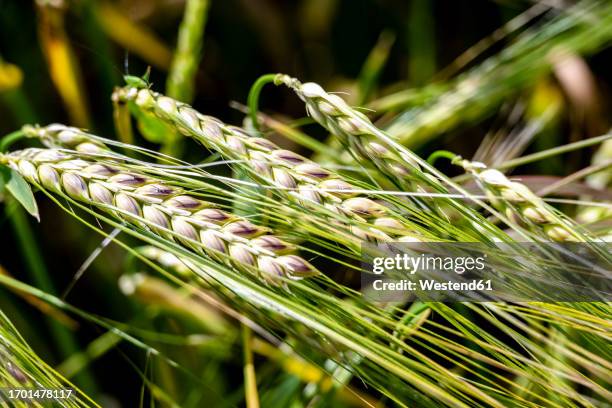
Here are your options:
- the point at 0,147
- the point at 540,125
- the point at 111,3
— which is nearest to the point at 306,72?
the point at 111,3

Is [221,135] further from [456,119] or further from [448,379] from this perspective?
[456,119]

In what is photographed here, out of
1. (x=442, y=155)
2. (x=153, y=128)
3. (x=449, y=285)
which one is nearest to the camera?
(x=449, y=285)

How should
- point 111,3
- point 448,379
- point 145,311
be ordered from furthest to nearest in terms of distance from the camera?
point 111,3, point 145,311, point 448,379

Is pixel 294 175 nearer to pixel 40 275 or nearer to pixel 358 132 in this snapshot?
pixel 358 132

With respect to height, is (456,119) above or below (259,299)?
above

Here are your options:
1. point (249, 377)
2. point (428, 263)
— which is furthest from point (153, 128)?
point (428, 263)

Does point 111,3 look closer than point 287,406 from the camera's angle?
No

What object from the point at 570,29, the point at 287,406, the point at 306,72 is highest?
the point at 570,29

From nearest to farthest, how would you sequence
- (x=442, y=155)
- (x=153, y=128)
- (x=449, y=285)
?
(x=449, y=285) → (x=442, y=155) → (x=153, y=128)
